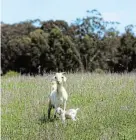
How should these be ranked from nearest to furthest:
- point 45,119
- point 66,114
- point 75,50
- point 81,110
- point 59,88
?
point 66,114 < point 59,88 < point 45,119 < point 81,110 < point 75,50

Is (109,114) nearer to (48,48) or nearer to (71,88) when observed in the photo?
(71,88)

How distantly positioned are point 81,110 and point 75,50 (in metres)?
25.9

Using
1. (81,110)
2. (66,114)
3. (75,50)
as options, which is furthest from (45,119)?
(75,50)

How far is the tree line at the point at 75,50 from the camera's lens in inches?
1380

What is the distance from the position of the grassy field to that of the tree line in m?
19.1

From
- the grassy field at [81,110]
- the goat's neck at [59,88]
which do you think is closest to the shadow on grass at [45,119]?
the grassy field at [81,110]

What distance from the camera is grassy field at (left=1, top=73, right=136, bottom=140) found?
781 cm

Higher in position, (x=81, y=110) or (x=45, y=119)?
(x=81, y=110)

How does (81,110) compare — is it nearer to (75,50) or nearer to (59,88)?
(59,88)

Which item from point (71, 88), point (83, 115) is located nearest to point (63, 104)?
point (83, 115)

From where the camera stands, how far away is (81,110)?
997 centimetres

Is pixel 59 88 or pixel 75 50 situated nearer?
pixel 59 88

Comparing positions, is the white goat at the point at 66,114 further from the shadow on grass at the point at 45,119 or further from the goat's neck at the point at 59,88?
the goat's neck at the point at 59,88

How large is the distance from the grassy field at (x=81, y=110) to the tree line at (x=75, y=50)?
19.1 m
